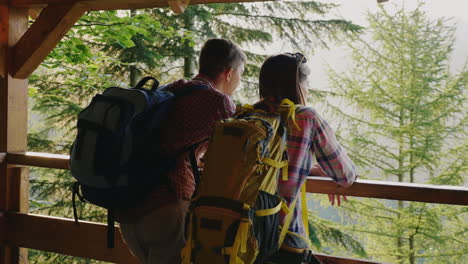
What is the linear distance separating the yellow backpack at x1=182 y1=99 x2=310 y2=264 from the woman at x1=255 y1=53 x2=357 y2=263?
81 millimetres

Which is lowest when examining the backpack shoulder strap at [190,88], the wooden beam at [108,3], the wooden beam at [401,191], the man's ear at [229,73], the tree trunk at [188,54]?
the wooden beam at [401,191]

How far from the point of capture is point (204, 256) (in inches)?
50.3

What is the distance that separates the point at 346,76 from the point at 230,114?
844cm

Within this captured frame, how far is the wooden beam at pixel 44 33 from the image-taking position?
110 inches

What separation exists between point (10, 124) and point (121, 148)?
76.2 inches

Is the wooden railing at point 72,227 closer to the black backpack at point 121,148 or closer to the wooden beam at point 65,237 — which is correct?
the wooden beam at point 65,237

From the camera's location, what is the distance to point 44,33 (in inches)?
111

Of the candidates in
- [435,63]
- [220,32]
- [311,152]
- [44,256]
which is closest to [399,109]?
[435,63]

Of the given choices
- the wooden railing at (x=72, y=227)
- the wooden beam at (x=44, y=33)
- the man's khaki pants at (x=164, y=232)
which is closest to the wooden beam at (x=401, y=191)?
the wooden railing at (x=72, y=227)

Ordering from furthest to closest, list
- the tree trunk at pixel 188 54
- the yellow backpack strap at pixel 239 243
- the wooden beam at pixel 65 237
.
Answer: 1. the tree trunk at pixel 188 54
2. the wooden beam at pixel 65 237
3. the yellow backpack strap at pixel 239 243

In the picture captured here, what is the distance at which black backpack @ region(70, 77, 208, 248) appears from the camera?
1484 millimetres

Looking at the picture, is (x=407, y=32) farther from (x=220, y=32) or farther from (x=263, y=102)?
(x=263, y=102)

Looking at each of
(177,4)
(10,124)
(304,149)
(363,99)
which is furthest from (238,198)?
(363,99)

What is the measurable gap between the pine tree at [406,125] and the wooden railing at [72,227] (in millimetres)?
6957
